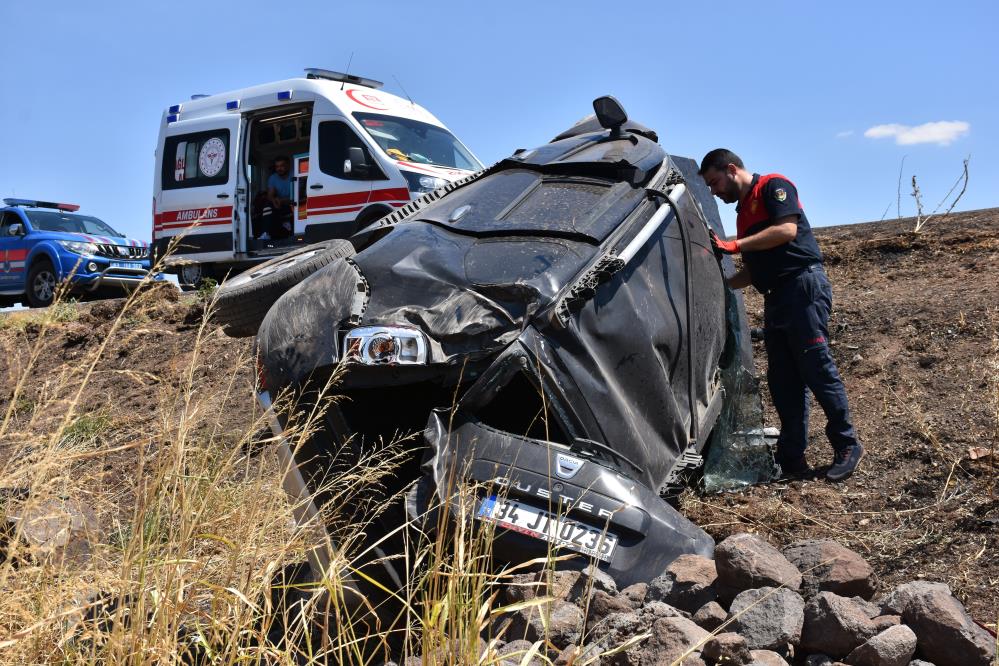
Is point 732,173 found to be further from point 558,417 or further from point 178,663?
point 178,663

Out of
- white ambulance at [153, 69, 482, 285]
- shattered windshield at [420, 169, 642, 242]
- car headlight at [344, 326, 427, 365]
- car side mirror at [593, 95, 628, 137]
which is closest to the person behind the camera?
car headlight at [344, 326, 427, 365]

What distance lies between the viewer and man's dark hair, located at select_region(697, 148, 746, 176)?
17.0ft

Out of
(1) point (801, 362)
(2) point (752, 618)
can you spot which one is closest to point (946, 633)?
(2) point (752, 618)

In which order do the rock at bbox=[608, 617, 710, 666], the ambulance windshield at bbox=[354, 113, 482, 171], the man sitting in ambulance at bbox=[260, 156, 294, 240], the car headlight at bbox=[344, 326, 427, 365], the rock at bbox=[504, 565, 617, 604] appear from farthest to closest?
the man sitting in ambulance at bbox=[260, 156, 294, 240] → the ambulance windshield at bbox=[354, 113, 482, 171] → the car headlight at bbox=[344, 326, 427, 365] → the rock at bbox=[504, 565, 617, 604] → the rock at bbox=[608, 617, 710, 666]

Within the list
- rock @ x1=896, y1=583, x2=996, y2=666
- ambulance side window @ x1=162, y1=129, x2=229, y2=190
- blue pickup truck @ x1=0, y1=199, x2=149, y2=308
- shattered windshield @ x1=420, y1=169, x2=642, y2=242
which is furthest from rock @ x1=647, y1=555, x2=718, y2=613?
blue pickup truck @ x1=0, y1=199, x2=149, y2=308

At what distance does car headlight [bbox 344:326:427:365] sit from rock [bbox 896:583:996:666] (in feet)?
5.70

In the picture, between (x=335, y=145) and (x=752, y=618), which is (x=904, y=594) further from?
(x=335, y=145)

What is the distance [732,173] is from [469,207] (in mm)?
1794

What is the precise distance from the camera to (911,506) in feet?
13.8

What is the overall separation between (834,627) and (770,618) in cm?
17

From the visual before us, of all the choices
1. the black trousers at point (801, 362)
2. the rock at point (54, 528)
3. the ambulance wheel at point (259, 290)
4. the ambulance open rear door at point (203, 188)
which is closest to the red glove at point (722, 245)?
the black trousers at point (801, 362)

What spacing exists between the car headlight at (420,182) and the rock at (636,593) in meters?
7.33

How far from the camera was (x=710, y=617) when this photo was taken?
273cm

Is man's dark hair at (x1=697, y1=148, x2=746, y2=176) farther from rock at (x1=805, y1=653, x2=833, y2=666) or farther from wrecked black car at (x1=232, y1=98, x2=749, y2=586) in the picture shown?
rock at (x1=805, y1=653, x2=833, y2=666)
